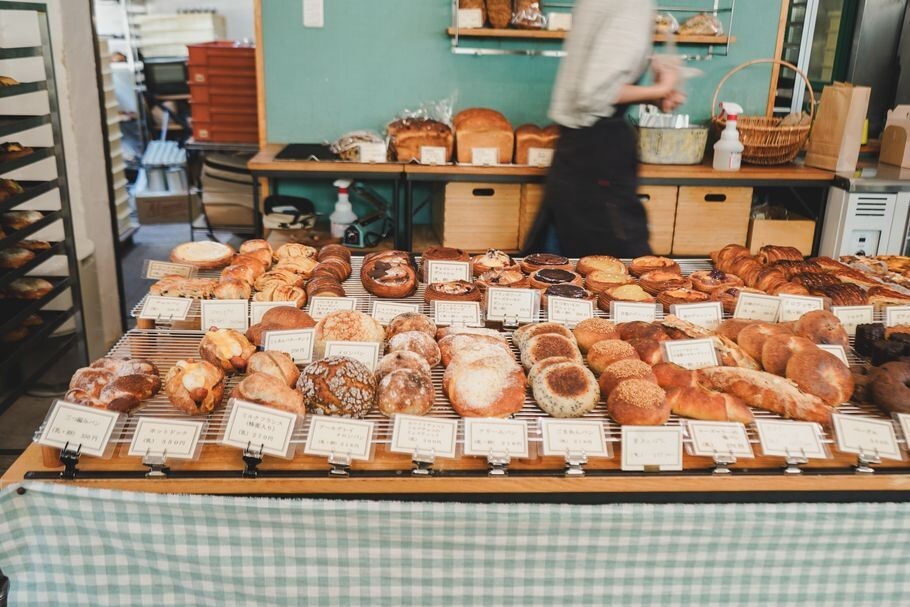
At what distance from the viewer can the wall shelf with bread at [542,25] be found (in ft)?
14.3

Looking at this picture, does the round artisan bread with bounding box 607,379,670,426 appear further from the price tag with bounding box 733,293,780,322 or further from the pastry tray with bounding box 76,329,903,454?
the price tag with bounding box 733,293,780,322

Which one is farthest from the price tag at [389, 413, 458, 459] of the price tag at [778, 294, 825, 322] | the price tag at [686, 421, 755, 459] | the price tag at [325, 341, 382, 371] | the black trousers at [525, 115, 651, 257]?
the black trousers at [525, 115, 651, 257]

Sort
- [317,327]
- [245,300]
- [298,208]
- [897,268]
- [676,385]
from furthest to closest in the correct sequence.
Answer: [298,208] → [897,268] → [245,300] → [317,327] → [676,385]

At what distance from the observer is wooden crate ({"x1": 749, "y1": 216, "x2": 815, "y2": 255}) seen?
4.33 metres

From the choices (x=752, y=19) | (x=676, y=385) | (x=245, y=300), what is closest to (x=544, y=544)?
(x=676, y=385)

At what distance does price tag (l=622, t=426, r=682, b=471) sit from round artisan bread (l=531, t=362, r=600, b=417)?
4.5 inches

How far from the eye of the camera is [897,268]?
257 centimetres

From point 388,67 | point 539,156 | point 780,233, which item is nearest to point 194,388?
point 539,156

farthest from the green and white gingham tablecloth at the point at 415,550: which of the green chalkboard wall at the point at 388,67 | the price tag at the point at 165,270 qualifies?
the green chalkboard wall at the point at 388,67

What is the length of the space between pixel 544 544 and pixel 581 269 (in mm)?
1176

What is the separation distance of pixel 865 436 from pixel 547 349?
687 millimetres

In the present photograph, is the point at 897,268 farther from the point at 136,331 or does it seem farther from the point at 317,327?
the point at 136,331

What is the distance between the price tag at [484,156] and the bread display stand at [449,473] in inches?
115

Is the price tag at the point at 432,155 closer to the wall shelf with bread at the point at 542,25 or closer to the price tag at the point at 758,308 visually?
the wall shelf with bread at the point at 542,25
